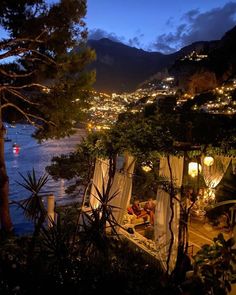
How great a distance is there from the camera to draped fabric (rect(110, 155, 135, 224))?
7.63 m

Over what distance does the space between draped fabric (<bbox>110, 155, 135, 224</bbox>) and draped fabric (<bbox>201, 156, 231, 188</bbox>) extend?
1703 mm

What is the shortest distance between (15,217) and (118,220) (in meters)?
18.1

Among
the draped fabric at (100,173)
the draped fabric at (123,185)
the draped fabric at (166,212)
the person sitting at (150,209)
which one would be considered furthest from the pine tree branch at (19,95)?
the draped fabric at (166,212)

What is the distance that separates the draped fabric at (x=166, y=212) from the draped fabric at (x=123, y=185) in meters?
1.04

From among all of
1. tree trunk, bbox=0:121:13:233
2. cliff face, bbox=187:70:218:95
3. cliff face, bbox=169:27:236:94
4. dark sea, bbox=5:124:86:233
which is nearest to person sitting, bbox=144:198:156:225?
tree trunk, bbox=0:121:13:233

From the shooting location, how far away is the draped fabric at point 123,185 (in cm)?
763

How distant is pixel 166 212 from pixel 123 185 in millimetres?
1416

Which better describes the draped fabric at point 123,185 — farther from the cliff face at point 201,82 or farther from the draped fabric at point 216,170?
the cliff face at point 201,82

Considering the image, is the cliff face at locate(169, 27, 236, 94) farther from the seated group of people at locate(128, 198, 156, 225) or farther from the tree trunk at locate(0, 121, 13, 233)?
the tree trunk at locate(0, 121, 13, 233)

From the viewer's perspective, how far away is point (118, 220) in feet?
26.0

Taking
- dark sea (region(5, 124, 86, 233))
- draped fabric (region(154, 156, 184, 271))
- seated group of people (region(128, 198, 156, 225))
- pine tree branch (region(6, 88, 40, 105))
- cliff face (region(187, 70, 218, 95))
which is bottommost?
dark sea (region(5, 124, 86, 233))

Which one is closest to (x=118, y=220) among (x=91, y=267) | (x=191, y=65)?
(x=91, y=267)

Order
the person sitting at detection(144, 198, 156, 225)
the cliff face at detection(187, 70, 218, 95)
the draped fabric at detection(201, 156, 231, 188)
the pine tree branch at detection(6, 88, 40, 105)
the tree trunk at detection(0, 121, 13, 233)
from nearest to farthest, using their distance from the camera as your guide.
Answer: the draped fabric at detection(201, 156, 231, 188) → the person sitting at detection(144, 198, 156, 225) → the tree trunk at detection(0, 121, 13, 233) → the pine tree branch at detection(6, 88, 40, 105) → the cliff face at detection(187, 70, 218, 95)

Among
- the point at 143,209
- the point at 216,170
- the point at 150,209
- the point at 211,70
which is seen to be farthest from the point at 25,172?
the point at 216,170
